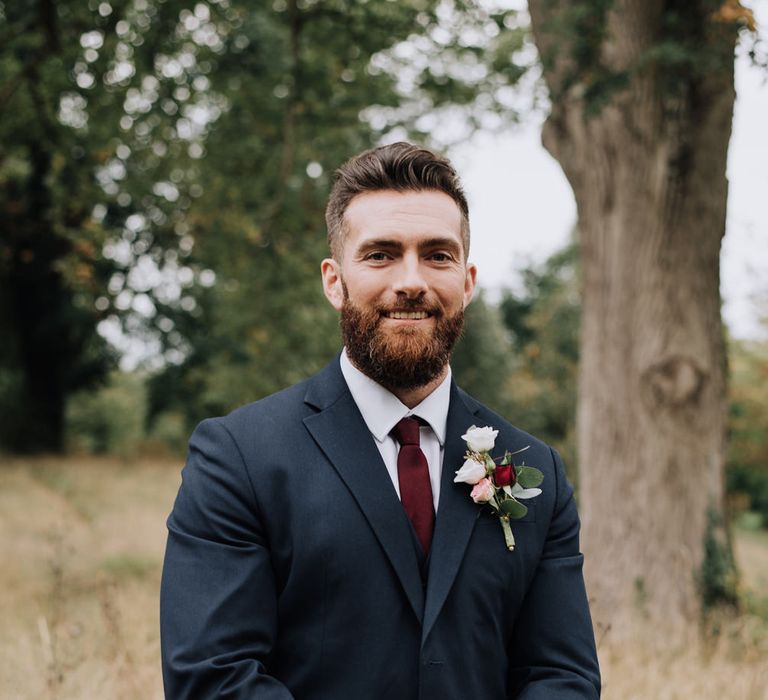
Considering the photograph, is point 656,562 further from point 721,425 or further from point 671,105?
point 671,105

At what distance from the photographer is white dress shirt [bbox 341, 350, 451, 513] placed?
2.42m

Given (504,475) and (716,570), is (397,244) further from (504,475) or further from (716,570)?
(716,570)

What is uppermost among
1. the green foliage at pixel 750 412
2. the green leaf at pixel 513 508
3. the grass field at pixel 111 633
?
the green foliage at pixel 750 412

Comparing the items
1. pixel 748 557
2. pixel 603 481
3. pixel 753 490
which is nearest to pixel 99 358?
pixel 748 557

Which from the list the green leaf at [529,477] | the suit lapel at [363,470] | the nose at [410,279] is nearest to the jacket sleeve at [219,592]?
the suit lapel at [363,470]

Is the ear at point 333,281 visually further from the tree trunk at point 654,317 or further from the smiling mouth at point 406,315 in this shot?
the tree trunk at point 654,317

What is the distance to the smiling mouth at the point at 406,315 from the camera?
2385 millimetres

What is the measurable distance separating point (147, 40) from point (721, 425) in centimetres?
668

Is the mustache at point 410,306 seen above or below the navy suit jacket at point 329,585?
above

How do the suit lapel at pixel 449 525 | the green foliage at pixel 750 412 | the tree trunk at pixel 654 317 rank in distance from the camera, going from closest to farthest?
the suit lapel at pixel 449 525 < the tree trunk at pixel 654 317 < the green foliage at pixel 750 412

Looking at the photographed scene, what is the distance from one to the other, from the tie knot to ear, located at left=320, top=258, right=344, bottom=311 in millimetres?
385

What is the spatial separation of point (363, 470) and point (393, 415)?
0.68ft

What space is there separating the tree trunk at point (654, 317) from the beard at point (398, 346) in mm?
4451

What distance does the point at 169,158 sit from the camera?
11766mm
